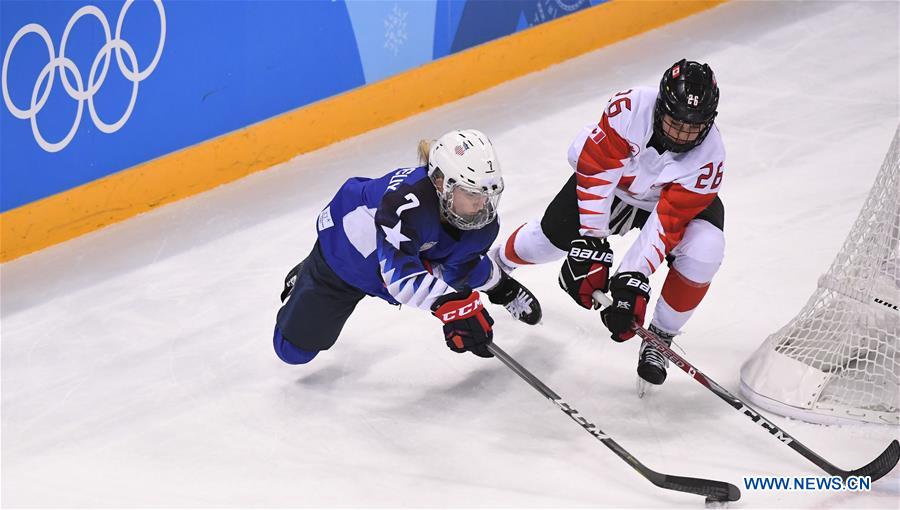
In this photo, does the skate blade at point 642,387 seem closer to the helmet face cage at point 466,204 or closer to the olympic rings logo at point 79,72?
the helmet face cage at point 466,204

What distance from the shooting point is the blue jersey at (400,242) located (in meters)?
3.02

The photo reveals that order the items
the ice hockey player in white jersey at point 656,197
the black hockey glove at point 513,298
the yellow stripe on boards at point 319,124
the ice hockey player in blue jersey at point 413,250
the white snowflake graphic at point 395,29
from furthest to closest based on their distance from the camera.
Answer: the white snowflake graphic at point 395,29 → the yellow stripe on boards at point 319,124 → the black hockey glove at point 513,298 → the ice hockey player in white jersey at point 656,197 → the ice hockey player in blue jersey at point 413,250

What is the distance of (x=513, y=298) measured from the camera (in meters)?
3.62

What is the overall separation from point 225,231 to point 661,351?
6.61 ft

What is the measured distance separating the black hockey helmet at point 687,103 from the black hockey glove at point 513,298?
0.76m

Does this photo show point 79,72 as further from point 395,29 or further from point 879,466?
point 879,466

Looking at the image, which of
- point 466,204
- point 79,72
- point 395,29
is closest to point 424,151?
point 466,204

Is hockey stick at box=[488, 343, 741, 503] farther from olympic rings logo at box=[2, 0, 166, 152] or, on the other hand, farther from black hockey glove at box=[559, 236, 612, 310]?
olympic rings logo at box=[2, 0, 166, 152]

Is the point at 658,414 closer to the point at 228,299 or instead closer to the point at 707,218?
the point at 707,218

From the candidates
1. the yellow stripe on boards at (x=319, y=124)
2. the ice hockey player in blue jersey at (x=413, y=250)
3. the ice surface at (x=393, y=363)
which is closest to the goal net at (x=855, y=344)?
the ice surface at (x=393, y=363)

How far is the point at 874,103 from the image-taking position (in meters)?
5.14

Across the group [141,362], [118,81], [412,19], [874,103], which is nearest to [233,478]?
[141,362]

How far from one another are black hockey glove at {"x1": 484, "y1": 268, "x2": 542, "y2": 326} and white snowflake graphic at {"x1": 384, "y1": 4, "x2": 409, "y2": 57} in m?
Answer: 1.92

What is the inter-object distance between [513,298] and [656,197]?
0.56m
